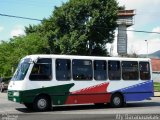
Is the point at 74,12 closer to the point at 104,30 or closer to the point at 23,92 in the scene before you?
the point at 104,30

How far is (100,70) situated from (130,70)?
7.10 ft

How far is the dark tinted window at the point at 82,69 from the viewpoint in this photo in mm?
21812

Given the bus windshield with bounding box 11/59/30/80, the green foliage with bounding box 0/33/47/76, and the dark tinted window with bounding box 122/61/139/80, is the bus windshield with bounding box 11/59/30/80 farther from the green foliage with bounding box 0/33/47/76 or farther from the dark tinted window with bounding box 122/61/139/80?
the green foliage with bounding box 0/33/47/76

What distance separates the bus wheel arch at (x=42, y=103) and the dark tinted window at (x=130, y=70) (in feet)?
16.2

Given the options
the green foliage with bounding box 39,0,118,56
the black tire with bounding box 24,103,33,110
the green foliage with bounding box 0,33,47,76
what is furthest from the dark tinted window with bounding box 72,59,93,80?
the green foliage with bounding box 0,33,47,76

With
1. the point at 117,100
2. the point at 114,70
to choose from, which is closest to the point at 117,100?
the point at 117,100

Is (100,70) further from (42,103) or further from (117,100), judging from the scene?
(42,103)

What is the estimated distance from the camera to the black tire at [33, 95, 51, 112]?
2038 centimetres

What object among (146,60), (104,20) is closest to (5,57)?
(104,20)

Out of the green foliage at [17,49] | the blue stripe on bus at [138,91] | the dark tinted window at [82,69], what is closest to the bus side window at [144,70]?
the blue stripe on bus at [138,91]

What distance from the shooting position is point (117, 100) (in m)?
23.4

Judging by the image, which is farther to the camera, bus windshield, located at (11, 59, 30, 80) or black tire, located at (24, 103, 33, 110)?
black tire, located at (24, 103, 33, 110)

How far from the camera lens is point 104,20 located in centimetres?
5372

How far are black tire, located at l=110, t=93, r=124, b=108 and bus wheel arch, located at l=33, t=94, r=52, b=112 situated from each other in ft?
13.0
